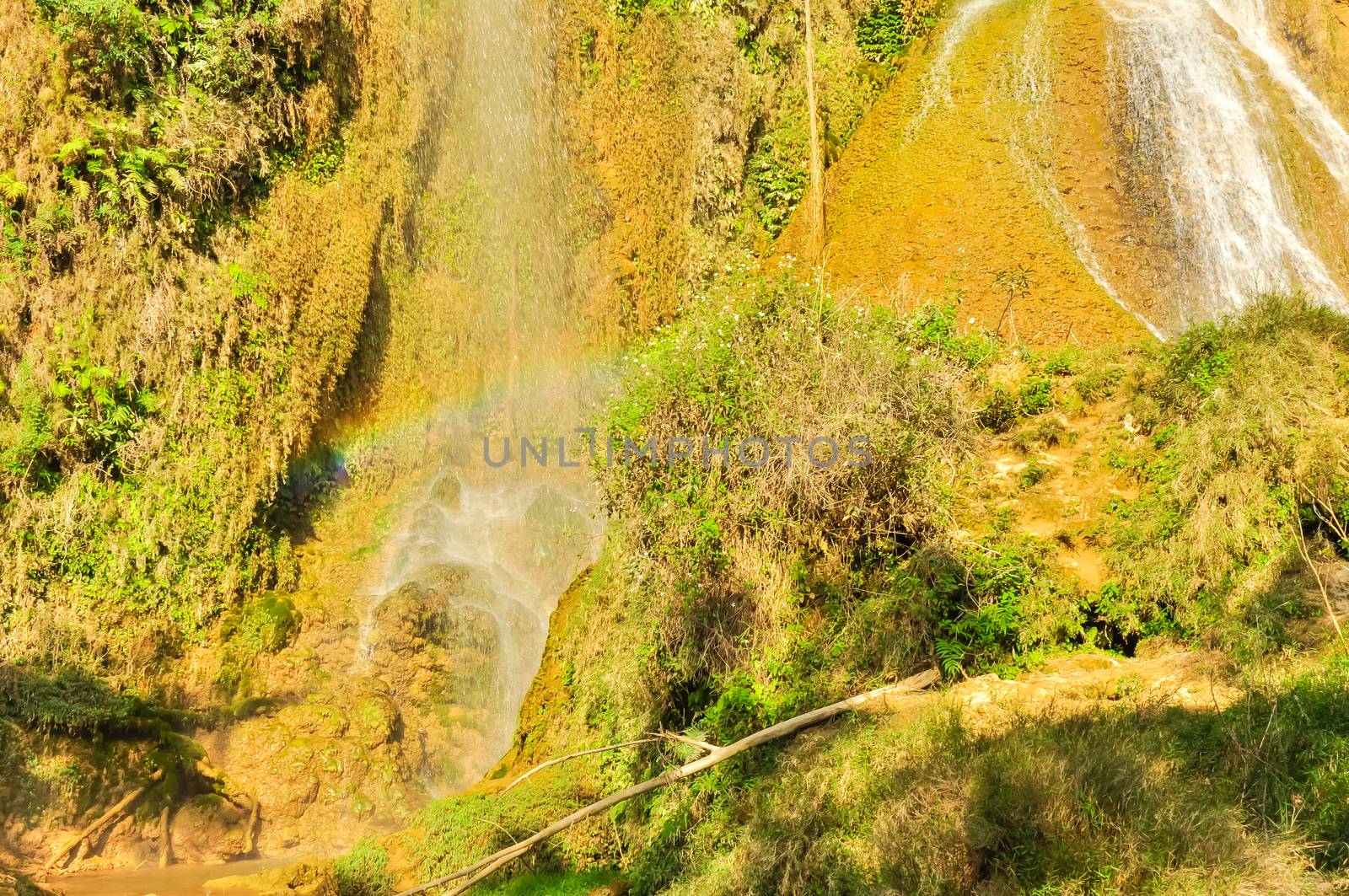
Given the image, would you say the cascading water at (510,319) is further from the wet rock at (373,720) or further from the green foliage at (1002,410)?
the green foliage at (1002,410)

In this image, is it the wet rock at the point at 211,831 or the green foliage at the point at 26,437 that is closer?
the wet rock at the point at 211,831

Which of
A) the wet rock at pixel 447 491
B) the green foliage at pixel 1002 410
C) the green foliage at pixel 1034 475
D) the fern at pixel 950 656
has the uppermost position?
the green foliage at pixel 1002 410

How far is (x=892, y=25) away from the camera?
1602 cm

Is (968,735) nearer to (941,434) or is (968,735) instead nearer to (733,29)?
(941,434)

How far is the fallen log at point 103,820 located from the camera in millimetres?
8977

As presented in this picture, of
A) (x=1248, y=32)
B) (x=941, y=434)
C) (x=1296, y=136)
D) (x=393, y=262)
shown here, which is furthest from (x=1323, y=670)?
(x=1248, y=32)

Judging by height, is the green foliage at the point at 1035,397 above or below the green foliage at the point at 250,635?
above

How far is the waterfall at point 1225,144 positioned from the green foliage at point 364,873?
9.80 m

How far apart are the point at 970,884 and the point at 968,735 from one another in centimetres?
103

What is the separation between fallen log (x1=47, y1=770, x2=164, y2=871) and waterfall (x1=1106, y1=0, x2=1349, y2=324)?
12.1m

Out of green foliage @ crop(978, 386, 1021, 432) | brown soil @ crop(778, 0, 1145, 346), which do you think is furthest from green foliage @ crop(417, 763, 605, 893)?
brown soil @ crop(778, 0, 1145, 346)

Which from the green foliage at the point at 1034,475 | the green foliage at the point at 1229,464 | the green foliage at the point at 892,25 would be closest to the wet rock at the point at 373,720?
the green foliage at the point at 1034,475

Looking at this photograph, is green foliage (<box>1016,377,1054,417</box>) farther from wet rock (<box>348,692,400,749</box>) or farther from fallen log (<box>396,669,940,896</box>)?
wet rock (<box>348,692,400,749</box>)

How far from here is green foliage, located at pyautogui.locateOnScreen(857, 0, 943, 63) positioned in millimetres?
15820
